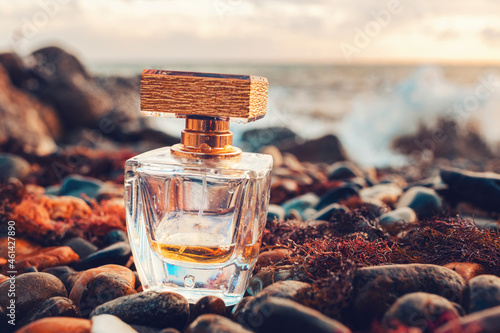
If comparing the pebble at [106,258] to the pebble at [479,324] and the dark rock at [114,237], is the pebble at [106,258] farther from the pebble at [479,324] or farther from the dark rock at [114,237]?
the pebble at [479,324]

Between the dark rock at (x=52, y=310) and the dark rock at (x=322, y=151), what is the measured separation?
22.7 feet

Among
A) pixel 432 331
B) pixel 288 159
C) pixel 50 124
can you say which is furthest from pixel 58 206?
pixel 50 124

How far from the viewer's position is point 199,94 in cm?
221

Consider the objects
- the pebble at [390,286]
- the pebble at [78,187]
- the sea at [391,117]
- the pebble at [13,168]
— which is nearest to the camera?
the pebble at [390,286]

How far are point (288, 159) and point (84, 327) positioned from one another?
5876 mm

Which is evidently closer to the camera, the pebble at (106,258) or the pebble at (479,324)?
the pebble at (479,324)

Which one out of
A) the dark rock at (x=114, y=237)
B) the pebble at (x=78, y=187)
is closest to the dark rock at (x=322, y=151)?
the pebble at (x=78, y=187)

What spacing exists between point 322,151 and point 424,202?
206 inches

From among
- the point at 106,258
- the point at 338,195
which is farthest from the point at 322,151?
the point at 106,258

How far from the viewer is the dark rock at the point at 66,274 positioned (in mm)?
2660

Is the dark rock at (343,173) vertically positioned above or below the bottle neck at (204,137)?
below

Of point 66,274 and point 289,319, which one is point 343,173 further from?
point 289,319

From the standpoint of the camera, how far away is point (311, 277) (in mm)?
2289

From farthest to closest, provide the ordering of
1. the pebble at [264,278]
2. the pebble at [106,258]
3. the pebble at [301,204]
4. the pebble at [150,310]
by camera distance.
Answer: the pebble at [301,204] < the pebble at [106,258] < the pebble at [264,278] < the pebble at [150,310]
